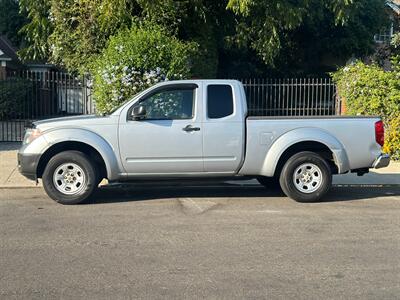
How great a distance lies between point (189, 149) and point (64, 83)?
9697mm

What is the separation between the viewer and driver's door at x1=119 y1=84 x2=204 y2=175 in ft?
27.4

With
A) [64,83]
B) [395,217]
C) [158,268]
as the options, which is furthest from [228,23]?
[158,268]

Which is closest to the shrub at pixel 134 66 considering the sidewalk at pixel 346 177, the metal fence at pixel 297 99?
the sidewalk at pixel 346 177

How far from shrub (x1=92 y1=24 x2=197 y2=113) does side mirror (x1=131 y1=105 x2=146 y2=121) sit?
13.9 ft

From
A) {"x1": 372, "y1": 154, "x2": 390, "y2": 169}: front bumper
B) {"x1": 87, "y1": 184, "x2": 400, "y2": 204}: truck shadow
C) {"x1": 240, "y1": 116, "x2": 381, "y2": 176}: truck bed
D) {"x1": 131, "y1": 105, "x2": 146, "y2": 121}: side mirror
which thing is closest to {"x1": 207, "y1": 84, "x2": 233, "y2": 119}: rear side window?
{"x1": 240, "y1": 116, "x2": 381, "y2": 176}: truck bed

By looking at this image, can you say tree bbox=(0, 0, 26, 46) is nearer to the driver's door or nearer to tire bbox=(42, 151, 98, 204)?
tire bbox=(42, 151, 98, 204)

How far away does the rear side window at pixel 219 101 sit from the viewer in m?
8.54

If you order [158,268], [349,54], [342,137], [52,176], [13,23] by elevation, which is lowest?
[158,268]

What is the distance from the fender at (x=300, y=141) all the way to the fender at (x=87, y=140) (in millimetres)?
2314

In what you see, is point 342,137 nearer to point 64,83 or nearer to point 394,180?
point 394,180

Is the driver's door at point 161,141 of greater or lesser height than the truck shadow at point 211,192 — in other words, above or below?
above

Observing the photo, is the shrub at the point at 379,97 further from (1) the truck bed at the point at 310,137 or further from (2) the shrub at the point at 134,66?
(1) the truck bed at the point at 310,137

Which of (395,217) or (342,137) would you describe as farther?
(342,137)

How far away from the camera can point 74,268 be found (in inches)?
211
